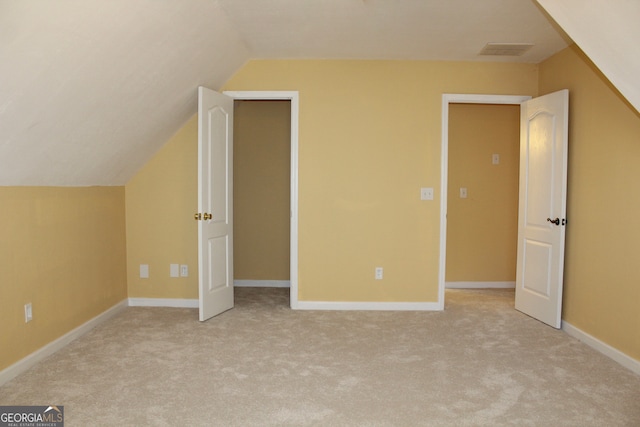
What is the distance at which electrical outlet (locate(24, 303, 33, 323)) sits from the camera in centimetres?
287

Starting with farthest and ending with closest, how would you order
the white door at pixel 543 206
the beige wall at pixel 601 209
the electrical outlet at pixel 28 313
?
1. the white door at pixel 543 206
2. the beige wall at pixel 601 209
3. the electrical outlet at pixel 28 313

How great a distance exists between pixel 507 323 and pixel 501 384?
1.36 meters

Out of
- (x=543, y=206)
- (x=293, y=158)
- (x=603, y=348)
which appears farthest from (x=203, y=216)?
(x=603, y=348)

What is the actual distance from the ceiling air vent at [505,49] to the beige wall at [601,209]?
341 millimetres

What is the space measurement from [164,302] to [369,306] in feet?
6.55

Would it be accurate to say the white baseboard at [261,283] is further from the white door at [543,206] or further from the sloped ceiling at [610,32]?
the sloped ceiling at [610,32]

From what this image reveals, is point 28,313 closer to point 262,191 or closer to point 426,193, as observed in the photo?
point 262,191

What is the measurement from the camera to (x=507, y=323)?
3939mm

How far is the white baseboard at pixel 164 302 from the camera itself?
4.43m

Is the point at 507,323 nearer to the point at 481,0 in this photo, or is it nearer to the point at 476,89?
the point at 476,89

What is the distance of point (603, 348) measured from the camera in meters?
3.26

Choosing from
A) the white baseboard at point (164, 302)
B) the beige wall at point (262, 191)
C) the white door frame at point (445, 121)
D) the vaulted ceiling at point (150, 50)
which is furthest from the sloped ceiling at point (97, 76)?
the white door frame at point (445, 121)

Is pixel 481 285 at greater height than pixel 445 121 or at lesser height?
lesser

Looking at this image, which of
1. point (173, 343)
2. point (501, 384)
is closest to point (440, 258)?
point (501, 384)
